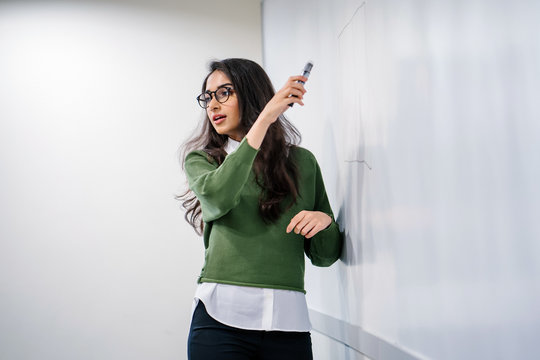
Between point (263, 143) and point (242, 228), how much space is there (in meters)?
0.24

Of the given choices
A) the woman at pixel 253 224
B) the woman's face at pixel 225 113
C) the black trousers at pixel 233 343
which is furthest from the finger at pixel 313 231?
the woman's face at pixel 225 113

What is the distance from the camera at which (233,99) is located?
1.41 m

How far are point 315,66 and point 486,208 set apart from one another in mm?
1038

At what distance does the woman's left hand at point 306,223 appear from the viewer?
Result: 127 centimetres

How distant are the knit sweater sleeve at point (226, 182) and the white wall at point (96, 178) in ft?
4.43

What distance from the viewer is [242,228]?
1.31 metres

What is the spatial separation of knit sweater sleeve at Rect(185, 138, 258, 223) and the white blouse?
18 cm

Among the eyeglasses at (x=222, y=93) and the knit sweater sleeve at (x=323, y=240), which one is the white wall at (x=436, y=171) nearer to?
the knit sweater sleeve at (x=323, y=240)

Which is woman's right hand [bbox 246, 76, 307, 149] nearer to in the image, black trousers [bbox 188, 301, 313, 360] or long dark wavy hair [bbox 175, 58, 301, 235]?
long dark wavy hair [bbox 175, 58, 301, 235]

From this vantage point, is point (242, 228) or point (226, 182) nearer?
point (226, 182)

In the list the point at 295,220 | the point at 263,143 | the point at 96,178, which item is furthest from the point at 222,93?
the point at 96,178

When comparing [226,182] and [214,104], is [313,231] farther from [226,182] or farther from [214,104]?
[214,104]

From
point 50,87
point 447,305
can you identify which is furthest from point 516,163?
point 50,87

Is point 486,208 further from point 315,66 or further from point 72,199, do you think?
point 72,199
